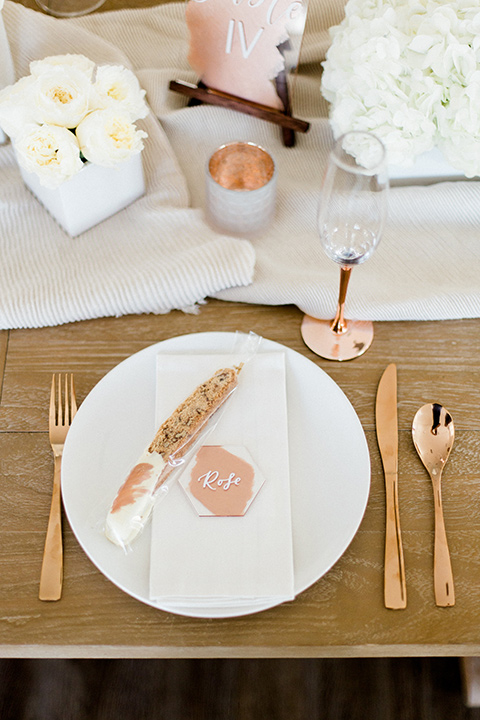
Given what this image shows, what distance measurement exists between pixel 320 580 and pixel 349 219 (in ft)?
1.27

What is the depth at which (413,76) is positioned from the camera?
82cm

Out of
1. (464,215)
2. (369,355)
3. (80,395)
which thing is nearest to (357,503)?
(369,355)

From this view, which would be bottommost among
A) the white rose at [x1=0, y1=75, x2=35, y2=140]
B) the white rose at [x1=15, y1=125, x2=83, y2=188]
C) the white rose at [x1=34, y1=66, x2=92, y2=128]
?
the white rose at [x1=15, y1=125, x2=83, y2=188]

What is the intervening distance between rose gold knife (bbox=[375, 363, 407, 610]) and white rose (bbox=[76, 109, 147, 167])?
1.34 ft

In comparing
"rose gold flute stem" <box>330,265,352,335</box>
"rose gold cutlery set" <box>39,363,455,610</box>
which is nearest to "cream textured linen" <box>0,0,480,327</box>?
"rose gold flute stem" <box>330,265,352,335</box>

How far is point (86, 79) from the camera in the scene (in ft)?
2.60

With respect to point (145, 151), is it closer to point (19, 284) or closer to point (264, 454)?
point (19, 284)

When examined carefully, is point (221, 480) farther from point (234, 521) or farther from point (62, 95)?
point (62, 95)

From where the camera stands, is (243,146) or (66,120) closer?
(66,120)

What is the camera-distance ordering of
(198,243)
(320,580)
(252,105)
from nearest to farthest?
(320,580) → (198,243) → (252,105)

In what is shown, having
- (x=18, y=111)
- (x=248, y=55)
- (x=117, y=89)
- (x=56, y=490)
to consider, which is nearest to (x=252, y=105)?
(x=248, y=55)

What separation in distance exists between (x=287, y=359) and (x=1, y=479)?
0.35m

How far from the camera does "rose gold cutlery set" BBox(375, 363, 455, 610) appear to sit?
0.67 metres

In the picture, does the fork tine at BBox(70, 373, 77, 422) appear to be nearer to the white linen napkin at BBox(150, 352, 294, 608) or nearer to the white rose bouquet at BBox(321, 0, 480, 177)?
the white linen napkin at BBox(150, 352, 294, 608)
